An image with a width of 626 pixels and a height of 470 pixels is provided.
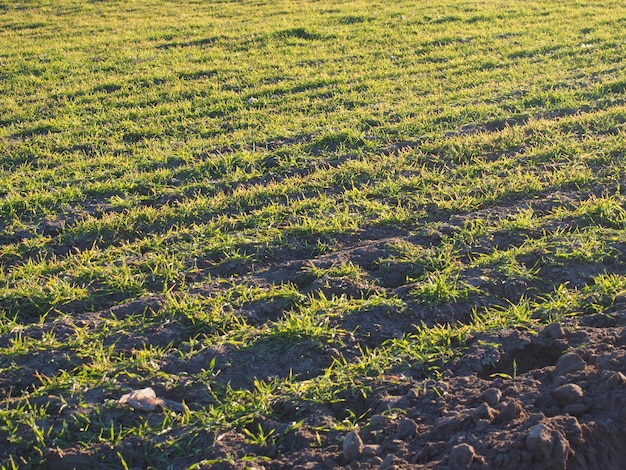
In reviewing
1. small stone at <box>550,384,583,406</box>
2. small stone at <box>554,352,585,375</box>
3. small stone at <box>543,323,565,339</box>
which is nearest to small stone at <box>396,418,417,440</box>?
small stone at <box>550,384,583,406</box>

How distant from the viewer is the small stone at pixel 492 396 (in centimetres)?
303

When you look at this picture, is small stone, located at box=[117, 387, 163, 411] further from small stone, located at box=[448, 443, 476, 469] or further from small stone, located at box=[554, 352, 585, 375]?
small stone, located at box=[554, 352, 585, 375]

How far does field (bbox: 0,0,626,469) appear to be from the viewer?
2982mm

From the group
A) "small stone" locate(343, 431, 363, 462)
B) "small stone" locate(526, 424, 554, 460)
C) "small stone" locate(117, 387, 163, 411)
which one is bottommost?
"small stone" locate(343, 431, 363, 462)

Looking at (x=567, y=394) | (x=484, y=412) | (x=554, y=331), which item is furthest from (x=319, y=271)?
(x=567, y=394)

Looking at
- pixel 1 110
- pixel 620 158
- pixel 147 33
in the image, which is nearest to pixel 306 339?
pixel 620 158

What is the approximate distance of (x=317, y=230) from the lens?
15.6 ft

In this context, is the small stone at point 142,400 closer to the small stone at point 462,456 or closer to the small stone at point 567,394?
the small stone at point 462,456

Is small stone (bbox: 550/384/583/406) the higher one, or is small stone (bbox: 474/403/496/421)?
small stone (bbox: 550/384/583/406)

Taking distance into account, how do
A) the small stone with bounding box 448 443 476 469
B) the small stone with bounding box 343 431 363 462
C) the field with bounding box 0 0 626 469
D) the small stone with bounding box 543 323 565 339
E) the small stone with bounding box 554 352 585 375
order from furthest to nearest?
the small stone with bounding box 543 323 565 339
the small stone with bounding box 554 352 585 375
the field with bounding box 0 0 626 469
the small stone with bounding box 343 431 363 462
the small stone with bounding box 448 443 476 469

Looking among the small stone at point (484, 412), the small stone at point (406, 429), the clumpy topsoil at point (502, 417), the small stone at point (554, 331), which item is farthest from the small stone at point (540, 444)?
the small stone at point (554, 331)

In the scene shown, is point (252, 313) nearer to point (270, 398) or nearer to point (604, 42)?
point (270, 398)

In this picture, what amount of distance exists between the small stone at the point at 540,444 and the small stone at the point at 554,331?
0.86 m

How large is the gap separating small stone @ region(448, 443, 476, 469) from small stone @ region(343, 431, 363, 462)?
39cm
